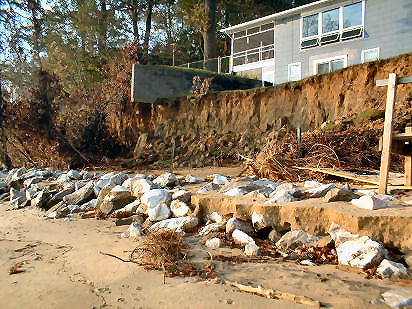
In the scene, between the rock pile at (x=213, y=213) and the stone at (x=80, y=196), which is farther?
the stone at (x=80, y=196)

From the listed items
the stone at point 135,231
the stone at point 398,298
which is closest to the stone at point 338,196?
the stone at point 398,298

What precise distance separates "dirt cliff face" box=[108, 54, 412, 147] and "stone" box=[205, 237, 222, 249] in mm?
6386

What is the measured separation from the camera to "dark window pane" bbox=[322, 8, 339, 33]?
1622 centimetres

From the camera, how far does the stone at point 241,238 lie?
4009mm

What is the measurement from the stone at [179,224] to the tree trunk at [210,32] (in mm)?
16743

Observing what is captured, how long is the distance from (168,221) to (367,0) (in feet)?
48.6

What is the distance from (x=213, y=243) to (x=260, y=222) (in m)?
0.62

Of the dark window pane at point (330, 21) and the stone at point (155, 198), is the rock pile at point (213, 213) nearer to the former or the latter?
the stone at point (155, 198)

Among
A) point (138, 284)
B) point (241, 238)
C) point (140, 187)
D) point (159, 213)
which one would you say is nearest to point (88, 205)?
point (140, 187)

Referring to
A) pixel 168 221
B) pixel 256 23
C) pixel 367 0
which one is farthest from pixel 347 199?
pixel 256 23

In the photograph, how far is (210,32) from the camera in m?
20.9

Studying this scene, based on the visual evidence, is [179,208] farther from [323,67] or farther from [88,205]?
[323,67]

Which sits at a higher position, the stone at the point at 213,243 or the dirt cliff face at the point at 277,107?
the dirt cliff face at the point at 277,107

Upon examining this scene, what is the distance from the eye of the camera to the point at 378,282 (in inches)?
115
